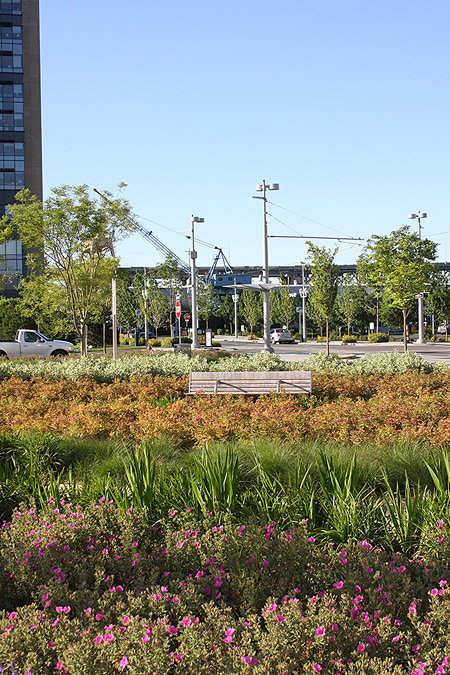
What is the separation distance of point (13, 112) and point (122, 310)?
90.0 ft

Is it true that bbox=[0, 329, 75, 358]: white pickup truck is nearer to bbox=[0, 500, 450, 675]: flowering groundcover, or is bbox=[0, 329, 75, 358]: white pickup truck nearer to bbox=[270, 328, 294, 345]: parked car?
bbox=[0, 500, 450, 675]: flowering groundcover

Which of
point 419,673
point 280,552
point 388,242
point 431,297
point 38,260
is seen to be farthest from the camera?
point 431,297

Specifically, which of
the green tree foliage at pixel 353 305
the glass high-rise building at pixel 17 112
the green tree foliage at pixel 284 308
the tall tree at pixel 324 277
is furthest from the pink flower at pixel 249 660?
the green tree foliage at pixel 284 308

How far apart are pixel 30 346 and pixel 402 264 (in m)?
18.0

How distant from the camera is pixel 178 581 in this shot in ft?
11.3

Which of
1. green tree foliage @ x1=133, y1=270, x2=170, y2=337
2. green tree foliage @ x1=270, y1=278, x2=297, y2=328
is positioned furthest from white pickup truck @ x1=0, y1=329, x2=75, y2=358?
green tree foliage @ x1=270, y1=278, x2=297, y2=328

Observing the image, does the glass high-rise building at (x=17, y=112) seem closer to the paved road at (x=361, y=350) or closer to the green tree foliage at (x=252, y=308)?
the green tree foliage at (x=252, y=308)

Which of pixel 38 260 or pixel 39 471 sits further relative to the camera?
pixel 38 260

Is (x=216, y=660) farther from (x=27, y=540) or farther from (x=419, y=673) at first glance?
(x=27, y=540)

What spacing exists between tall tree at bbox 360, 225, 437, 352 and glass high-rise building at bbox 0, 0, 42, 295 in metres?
51.4

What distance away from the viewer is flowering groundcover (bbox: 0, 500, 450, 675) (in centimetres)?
275

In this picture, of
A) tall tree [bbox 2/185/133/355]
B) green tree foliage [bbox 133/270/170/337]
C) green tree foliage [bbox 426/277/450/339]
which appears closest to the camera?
tall tree [bbox 2/185/133/355]

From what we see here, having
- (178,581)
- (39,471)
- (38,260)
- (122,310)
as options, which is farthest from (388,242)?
(122,310)

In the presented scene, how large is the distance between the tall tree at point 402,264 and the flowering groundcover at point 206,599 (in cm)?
2618
